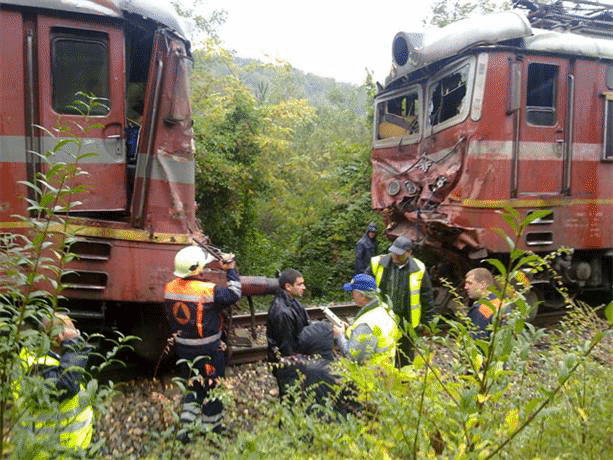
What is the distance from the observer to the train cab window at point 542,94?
690 cm

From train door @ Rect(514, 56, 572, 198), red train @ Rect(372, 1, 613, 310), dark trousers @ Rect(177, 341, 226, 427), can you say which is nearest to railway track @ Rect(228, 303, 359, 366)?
dark trousers @ Rect(177, 341, 226, 427)

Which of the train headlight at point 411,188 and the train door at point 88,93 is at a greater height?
the train door at point 88,93

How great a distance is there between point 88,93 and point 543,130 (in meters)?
5.39

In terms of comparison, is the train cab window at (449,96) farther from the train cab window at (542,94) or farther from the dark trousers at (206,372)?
the dark trousers at (206,372)

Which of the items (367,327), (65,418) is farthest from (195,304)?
(65,418)

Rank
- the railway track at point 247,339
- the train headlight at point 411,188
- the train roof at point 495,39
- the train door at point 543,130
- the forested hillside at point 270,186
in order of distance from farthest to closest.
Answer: the forested hillside at point 270,186 → the train headlight at point 411,188 → the train door at point 543,130 → the train roof at point 495,39 → the railway track at point 247,339

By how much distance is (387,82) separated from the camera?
28.3 feet

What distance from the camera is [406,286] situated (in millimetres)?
5043

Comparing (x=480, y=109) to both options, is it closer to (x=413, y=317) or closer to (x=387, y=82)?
(x=387, y=82)

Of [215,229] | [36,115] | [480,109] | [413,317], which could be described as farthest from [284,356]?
[215,229]

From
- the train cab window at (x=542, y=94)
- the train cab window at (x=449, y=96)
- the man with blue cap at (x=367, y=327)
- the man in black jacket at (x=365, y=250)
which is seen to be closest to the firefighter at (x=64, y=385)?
the man with blue cap at (x=367, y=327)

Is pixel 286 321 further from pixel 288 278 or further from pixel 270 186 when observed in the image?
pixel 270 186

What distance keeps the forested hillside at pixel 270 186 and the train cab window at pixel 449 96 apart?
3.90 metres

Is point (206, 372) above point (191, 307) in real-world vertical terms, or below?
below
